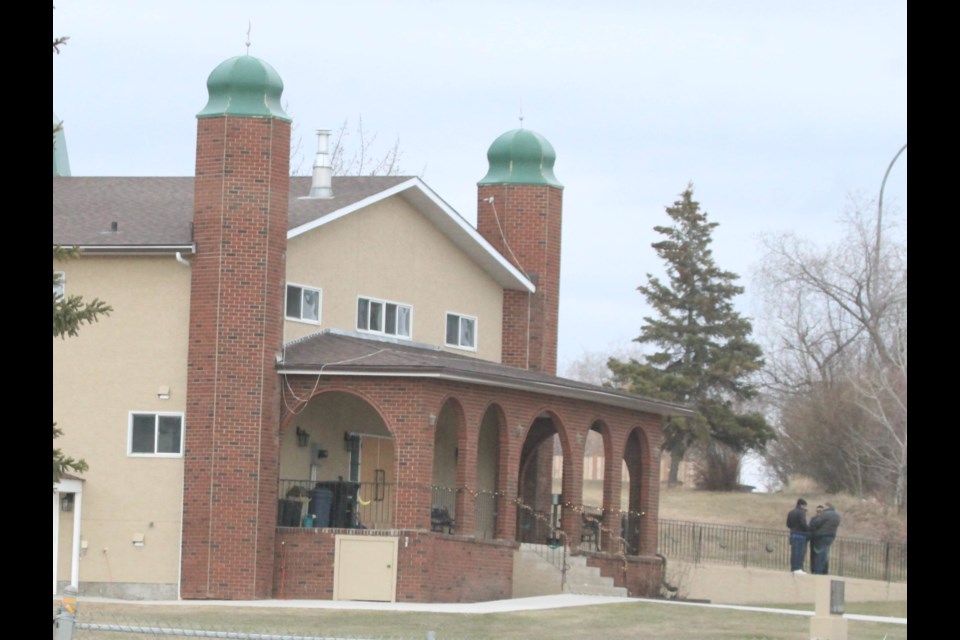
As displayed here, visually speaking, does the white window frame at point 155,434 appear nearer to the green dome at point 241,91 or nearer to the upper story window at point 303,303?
the upper story window at point 303,303

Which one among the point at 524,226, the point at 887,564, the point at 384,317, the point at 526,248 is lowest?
the point at 887,564

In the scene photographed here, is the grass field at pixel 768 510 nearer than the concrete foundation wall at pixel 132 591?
No

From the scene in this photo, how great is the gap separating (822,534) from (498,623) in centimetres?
1151

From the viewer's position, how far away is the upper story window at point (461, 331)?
116ft

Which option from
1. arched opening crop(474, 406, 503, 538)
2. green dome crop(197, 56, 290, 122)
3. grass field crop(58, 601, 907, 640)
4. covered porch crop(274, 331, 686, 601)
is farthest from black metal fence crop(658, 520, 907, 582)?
green dome crop(197, 56, 290, 122)

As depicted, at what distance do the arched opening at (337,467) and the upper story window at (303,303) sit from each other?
1457 mm

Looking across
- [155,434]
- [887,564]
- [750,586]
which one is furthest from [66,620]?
[887,564]

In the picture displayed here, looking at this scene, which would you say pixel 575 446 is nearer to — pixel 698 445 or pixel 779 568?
pixel 779 568

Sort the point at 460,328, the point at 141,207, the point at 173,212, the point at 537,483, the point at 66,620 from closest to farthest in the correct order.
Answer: the point at 66,620 → the point at 173,212 → the point at 141,207 → the point at 460,328 → the point at 537,483

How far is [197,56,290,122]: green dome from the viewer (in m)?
29.5

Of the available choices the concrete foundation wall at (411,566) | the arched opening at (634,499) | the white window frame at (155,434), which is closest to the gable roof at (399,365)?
the white window frame at (155,434)

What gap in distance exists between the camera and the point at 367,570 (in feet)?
93.8

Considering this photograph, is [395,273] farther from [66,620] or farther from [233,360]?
[66,620]
